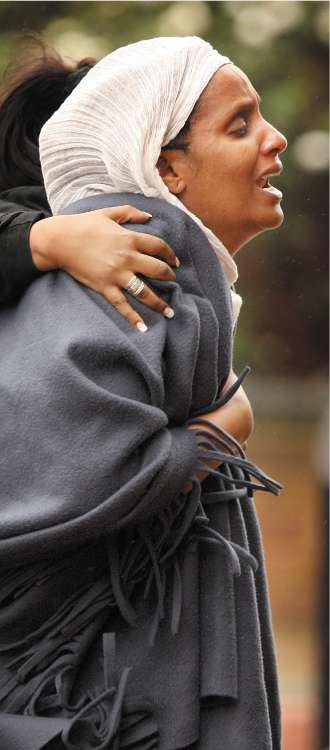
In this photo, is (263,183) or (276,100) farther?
(276,100)

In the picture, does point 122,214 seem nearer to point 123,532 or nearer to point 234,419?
point 234,419

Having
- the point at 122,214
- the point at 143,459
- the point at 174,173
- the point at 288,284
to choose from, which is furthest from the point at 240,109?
the point at 288,284

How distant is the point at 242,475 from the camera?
2.39 metres

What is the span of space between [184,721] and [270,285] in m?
4.84

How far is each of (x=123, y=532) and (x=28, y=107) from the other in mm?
825

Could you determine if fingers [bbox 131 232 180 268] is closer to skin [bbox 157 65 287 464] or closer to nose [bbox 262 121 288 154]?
skin [bbox 157 65 287 464]

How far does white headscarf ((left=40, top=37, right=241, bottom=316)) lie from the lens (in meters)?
2.31

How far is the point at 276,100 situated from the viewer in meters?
6.21

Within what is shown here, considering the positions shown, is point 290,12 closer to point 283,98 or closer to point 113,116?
point 283,98

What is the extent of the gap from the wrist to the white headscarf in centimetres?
13

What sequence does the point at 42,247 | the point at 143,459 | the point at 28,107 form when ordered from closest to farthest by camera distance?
the point at 143,459, the point at 42,247, the point at 28,107

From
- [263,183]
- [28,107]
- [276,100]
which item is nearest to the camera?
[263,183]

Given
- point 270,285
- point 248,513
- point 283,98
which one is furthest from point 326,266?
point 248,513

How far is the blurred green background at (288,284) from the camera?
5906mm
